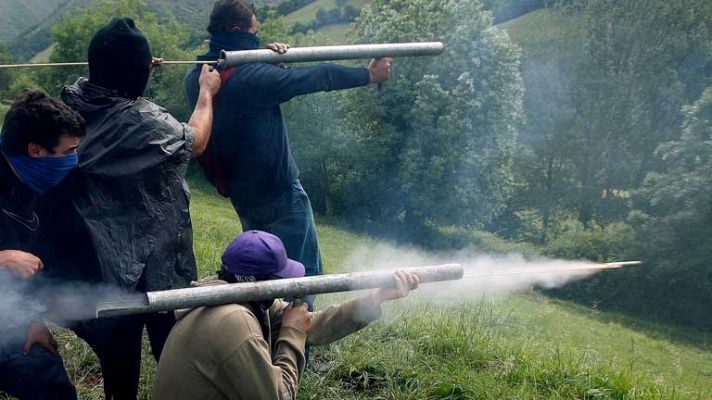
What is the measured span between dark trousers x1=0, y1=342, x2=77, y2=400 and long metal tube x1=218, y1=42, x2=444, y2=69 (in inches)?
78.2

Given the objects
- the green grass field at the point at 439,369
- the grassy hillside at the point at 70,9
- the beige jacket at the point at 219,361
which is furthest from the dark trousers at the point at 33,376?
the grassy hillside at the point at 70,9

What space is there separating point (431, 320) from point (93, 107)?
3.16 m

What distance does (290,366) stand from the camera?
10.1 feet

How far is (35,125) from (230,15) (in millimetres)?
1747

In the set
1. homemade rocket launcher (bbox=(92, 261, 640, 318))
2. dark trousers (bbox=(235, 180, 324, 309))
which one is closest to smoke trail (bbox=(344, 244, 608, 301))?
homemade rocket launcher (bbox=(92, 261, 640, 318))

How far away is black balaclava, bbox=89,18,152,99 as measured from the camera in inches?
139

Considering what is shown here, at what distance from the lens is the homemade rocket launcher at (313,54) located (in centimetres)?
420

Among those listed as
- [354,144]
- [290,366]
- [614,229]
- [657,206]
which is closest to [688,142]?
[657,206]

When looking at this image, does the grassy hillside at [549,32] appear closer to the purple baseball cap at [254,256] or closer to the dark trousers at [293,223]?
the dark trousers at [293,223]

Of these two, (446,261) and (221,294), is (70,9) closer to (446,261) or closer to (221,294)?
(446,261)

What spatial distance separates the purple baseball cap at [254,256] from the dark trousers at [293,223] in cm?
127

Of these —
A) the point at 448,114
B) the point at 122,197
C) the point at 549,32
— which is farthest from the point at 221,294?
the point at 549,32

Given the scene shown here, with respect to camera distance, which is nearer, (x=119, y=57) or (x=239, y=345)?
(x=239, y=345)

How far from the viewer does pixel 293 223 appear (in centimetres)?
443
